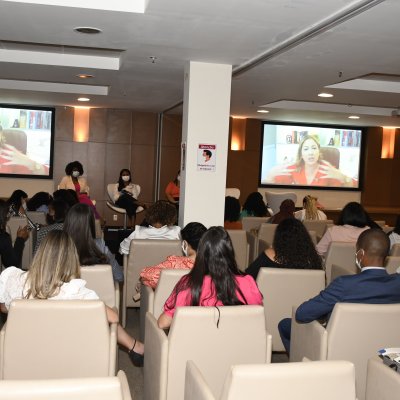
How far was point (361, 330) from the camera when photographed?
10.5 ft

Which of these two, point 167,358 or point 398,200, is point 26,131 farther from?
point 167,358

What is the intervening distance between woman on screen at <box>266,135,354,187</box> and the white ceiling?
15.7 ft

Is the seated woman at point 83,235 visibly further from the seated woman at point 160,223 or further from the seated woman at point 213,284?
the seated woman at point 160,223

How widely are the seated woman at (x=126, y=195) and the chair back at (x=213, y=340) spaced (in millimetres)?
8682

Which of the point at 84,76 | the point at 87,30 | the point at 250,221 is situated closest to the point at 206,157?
the point at 250,221

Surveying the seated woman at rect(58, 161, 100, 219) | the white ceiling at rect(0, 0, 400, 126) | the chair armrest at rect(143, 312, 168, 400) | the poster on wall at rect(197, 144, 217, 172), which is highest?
the white ceiling at rect(0, 0, 400, 126)

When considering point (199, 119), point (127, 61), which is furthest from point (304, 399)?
point (127, 61)

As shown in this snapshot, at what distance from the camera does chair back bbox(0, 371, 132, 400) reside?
178 cm

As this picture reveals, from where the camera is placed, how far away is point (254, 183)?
1443 centimetres

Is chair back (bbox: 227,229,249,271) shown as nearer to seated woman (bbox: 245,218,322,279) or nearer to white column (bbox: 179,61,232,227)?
white column (bbox: 179,61,232,227)

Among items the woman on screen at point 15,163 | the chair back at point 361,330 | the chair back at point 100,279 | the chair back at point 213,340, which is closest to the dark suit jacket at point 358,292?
the chair back at point 361,330

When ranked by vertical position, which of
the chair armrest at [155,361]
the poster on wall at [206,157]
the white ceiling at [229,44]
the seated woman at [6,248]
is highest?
the white ceiling at [229,44]

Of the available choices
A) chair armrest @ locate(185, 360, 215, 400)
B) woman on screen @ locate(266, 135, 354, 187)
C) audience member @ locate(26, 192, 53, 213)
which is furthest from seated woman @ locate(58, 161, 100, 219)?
chair armrest @ locate(185, 360, 215, 400)

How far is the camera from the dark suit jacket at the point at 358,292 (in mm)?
3357
